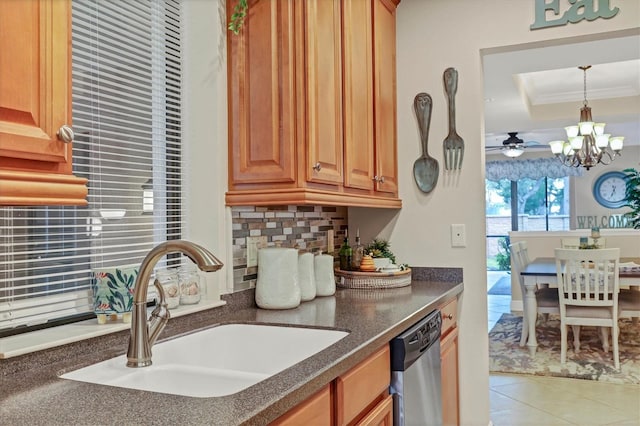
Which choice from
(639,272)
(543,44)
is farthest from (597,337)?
(543,44)

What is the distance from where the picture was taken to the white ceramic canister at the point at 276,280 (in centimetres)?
215

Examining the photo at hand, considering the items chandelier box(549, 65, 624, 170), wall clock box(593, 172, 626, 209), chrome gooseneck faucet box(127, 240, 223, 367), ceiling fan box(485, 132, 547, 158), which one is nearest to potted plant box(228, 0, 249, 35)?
chrome gooseneck faucet box(127, 240, 223, 367)

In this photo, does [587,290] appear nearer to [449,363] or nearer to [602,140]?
[602,140]

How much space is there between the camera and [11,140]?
0.95 meters

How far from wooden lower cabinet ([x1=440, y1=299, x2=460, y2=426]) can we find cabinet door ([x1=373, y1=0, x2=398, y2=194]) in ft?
2.24

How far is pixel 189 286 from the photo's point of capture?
1.91 m

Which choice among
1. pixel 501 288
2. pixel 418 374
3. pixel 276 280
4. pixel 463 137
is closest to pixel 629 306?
pixel 463 137

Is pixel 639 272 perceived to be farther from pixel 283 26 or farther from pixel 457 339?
pixel 283 26

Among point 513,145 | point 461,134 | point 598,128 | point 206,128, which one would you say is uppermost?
point 513,145

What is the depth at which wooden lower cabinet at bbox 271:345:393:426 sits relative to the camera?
1.26 m

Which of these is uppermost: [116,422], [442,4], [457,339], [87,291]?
[442,4]

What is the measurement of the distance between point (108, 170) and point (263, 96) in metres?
0.62

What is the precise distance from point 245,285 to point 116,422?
1255 mm

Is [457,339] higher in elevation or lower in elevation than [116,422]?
lower
